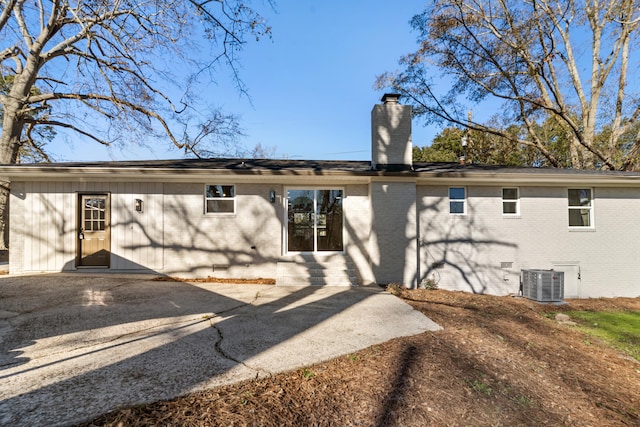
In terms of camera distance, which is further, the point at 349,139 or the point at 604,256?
the point at 349,139

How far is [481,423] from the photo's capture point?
250 cm

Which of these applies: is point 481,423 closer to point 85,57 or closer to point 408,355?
point 408,355

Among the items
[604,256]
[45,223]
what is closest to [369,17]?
[604,256]

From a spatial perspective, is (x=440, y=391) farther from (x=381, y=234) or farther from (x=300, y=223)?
(x=300, y=223)

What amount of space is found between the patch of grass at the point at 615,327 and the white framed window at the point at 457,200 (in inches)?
141

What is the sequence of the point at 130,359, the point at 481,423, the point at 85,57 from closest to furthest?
1. the point at 481,423
2. the point at 130,359
3. the point at 85,57

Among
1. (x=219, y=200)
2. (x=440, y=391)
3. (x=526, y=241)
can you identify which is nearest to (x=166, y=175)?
(x=219, y=200)

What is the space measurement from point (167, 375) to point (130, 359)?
2.22 ft

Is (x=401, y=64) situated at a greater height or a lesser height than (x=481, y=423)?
greater

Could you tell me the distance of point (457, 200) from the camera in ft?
30.1

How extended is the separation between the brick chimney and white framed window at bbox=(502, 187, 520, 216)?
11.0 ft

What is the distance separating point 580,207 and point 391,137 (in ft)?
21.2

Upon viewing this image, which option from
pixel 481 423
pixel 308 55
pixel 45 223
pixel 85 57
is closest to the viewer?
pixel 481 423

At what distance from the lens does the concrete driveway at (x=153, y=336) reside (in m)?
2.61
